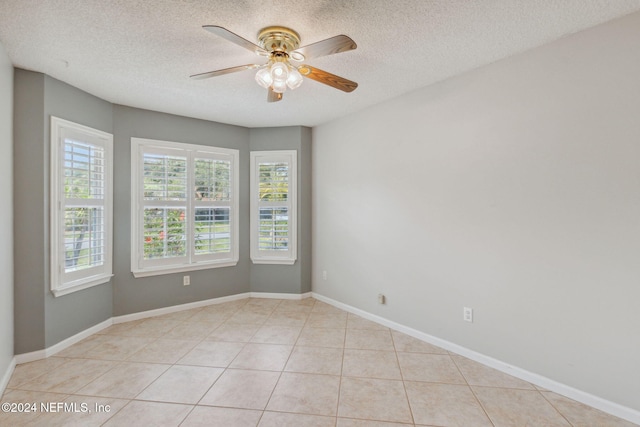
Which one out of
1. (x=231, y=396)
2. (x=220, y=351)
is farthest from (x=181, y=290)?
(x=231, y=396)

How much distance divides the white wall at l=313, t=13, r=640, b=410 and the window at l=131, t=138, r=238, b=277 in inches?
80.6

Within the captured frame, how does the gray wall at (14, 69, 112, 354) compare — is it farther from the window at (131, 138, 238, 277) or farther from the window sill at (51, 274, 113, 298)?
the window at (131, 138, 238, 277)

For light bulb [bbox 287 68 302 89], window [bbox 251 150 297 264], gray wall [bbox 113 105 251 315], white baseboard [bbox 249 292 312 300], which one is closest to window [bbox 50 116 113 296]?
gray wall [bbox 113 105 251 315]

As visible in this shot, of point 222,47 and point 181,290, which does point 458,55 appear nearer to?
point 222,47

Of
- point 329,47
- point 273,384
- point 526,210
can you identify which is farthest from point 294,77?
point 273,384

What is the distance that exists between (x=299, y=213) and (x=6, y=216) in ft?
9.64

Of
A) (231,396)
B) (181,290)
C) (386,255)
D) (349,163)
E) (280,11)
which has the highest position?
(280,11)

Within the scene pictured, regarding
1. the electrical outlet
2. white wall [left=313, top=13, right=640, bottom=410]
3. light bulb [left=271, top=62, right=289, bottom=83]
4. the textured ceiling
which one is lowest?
the electrical outlet

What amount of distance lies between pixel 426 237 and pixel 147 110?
11.7ft

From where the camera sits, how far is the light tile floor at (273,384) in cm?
190

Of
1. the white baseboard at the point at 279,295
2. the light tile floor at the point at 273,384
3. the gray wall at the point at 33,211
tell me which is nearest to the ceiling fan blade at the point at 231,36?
the gray wall at the point at 33,211

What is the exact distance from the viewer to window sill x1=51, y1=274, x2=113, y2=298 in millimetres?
2775

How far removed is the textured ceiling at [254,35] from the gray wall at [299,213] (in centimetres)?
130

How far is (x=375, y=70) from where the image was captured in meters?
2.61
